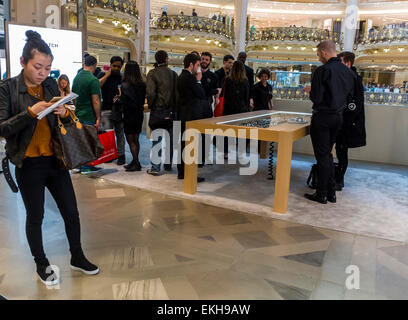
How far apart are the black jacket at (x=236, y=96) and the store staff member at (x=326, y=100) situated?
1.76 meters

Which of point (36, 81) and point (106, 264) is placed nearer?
point (36, 81)

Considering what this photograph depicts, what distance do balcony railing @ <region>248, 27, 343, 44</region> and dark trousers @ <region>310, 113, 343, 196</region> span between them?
19.0m

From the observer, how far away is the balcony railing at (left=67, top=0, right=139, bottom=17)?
539 inches

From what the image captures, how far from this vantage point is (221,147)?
6.21 metres

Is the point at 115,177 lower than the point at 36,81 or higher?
lower

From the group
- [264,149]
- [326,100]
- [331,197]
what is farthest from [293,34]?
[331,197]

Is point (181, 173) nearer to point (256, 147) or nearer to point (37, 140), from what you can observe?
point (256, 147)

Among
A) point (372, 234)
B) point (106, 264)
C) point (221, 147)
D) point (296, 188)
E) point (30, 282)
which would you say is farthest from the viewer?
point (221, 147)

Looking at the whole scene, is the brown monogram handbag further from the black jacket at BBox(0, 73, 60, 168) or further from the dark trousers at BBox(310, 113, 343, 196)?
the dark trousers at BBox(310, 113, 343, 196)

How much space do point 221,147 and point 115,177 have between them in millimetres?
2052

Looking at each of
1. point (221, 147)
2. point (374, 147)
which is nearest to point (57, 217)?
point (221, 147)

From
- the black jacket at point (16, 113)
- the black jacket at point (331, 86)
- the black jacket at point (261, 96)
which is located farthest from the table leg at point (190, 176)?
the black jacket at point (261, 96)

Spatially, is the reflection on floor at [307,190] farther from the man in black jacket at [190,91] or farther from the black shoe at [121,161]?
the man in black jacket at [190,91]

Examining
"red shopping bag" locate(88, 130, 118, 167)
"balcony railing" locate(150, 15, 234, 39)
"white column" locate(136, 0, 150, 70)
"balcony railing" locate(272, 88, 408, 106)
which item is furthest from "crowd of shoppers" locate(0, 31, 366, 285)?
"balcony railing" locate(150, 15, 234, 39)
